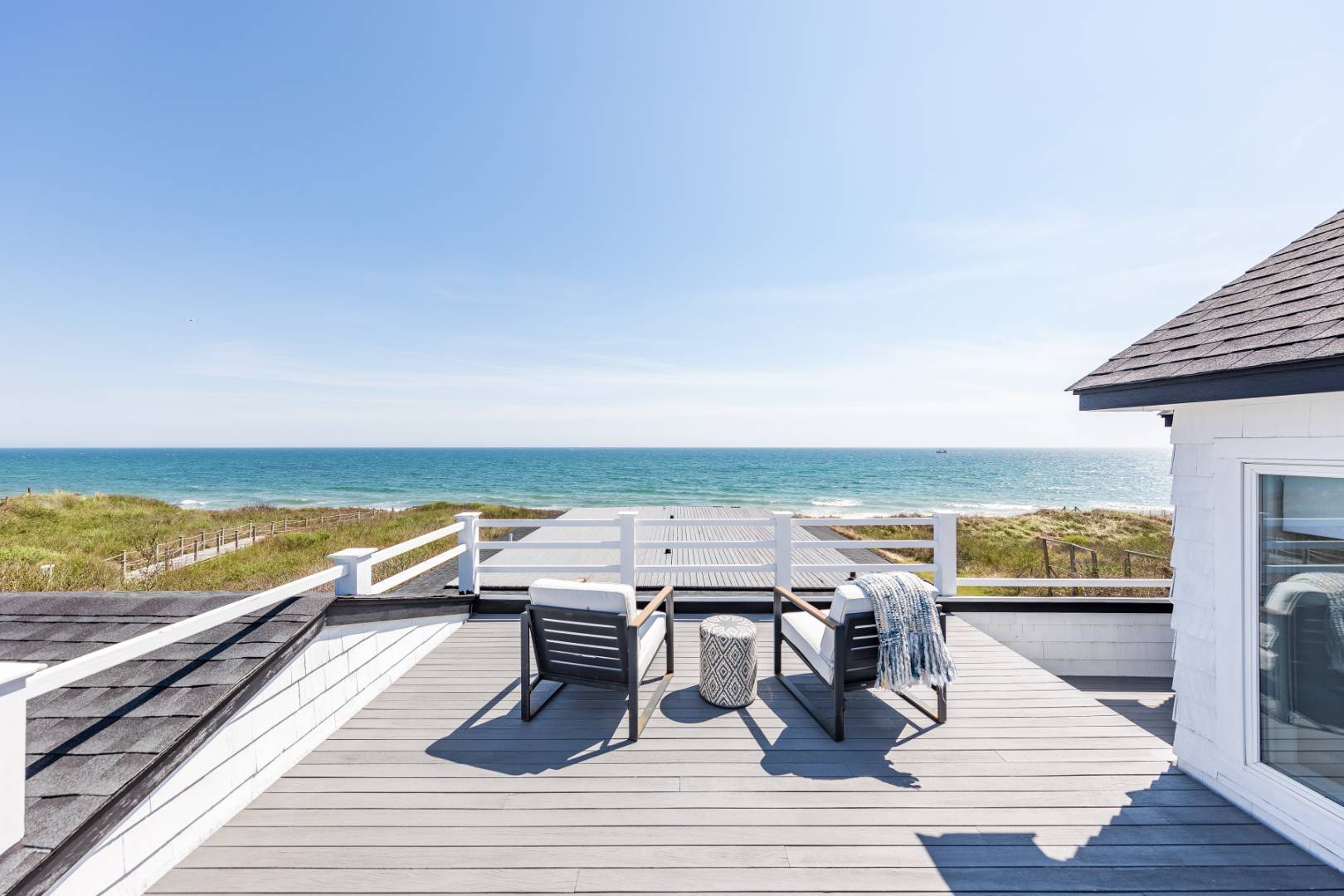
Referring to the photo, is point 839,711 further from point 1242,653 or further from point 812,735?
point 1242,653

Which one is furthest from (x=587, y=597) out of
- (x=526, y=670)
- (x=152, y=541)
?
(x=152, y=541)

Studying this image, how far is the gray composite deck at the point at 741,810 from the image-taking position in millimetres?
1872

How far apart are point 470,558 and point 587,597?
2.56 m

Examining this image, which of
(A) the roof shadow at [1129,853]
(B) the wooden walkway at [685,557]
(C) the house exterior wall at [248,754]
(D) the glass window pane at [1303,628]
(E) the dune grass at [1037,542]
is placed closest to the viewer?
(C) the house exterior wall at [248,754]

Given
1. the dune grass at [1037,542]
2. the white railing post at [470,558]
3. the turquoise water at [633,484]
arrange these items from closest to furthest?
the white railing post at [470,558] < the dune grass at [1037,542] < the turquoise water at [633,484]

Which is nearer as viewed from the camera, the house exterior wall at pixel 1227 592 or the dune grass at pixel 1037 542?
the house exterior wall at pixel 1227 592

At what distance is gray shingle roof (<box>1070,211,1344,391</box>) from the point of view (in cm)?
192

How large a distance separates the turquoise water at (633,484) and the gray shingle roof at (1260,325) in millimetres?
25218

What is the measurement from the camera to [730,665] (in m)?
3.19

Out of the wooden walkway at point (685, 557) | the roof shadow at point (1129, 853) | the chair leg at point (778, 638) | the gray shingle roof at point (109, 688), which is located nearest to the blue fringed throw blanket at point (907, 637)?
the roof shadow at point (1129, 853)

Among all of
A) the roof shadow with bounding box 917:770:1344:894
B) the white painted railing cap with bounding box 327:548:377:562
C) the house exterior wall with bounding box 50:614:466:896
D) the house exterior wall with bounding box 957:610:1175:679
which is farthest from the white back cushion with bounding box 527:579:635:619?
the house exterior wall with bounding box 957:610:1175:679

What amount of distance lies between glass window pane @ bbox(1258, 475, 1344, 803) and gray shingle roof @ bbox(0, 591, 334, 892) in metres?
4.44

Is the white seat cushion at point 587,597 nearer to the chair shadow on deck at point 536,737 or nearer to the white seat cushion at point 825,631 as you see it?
the chair shadow on deck at point 536,737

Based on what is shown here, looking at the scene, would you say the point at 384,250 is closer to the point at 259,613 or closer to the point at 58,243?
the point at 58,243
